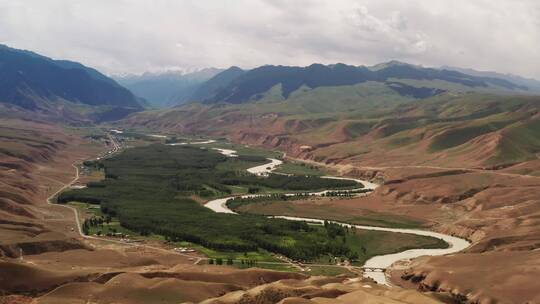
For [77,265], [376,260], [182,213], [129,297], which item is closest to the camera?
[129,297]

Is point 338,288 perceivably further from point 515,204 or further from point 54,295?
point 515,204

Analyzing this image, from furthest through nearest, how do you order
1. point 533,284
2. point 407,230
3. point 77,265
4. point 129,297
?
point 407,230 < point 77,265 < point 533,284 < point 129,297

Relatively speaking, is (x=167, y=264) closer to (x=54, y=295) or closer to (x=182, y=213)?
(x=54, y=295)

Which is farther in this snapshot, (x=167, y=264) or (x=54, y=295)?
(x=167, y=264)

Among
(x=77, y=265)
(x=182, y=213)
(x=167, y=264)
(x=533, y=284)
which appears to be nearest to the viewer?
(x=533, y=284)

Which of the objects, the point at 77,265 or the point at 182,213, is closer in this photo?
the point at 77,265

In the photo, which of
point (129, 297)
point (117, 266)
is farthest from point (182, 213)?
point (129, 297)

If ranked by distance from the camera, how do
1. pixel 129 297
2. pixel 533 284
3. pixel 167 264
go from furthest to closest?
pixel 167 264 < pixel 533 284 < pixel 129 297

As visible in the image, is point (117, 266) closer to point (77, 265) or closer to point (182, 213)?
point (77, 265)

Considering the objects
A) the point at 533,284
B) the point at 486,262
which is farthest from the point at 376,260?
the point at 533,284
